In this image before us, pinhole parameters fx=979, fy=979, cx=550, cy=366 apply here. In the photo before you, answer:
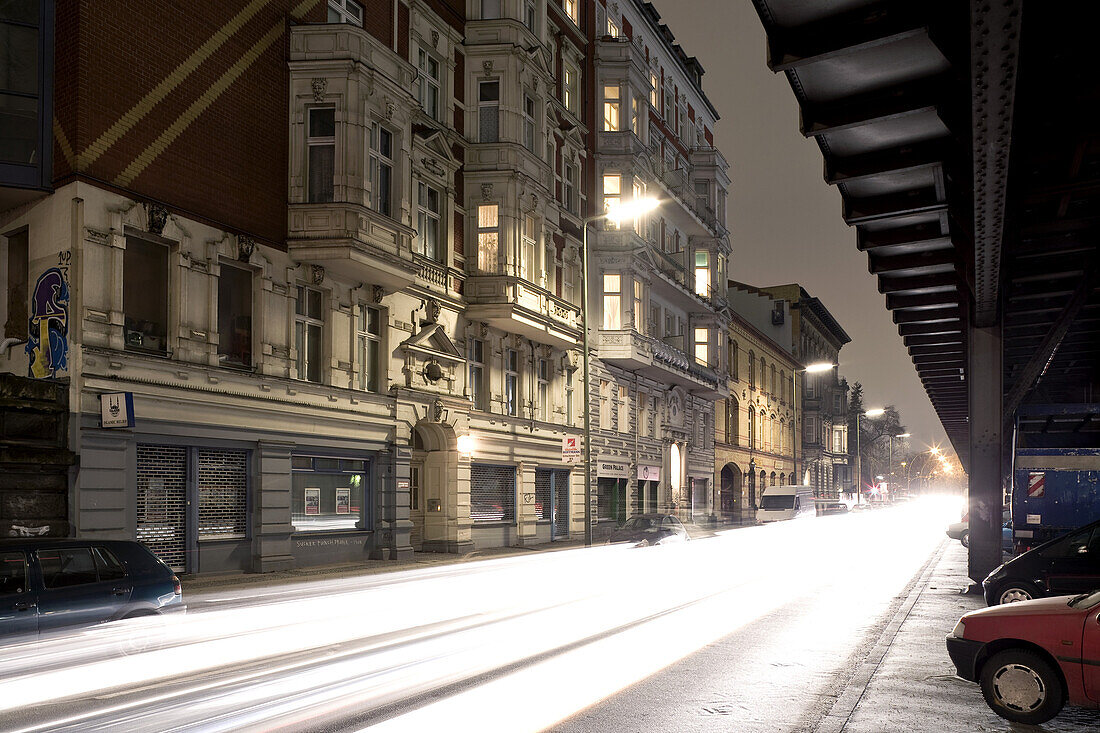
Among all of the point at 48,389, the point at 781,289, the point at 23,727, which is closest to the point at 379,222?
the point at 48,389

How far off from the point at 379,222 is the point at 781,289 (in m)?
70.4

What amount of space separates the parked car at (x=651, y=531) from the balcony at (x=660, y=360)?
8.36m

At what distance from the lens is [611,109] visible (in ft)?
140

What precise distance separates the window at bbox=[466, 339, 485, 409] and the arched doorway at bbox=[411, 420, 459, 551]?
2.15 metres

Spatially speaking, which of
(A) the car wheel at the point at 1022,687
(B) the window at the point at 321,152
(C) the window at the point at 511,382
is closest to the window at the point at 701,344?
(C) the window at the point at 511,382

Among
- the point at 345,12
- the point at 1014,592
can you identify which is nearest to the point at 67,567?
the point at 1014,592

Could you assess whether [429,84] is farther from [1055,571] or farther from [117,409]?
[1055,571]

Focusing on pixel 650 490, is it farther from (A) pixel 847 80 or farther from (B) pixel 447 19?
(A) pixel 847 80

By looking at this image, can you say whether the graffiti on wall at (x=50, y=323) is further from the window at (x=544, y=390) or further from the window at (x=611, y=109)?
the window at (x=611, y=109)

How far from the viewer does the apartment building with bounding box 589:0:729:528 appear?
41375 mm

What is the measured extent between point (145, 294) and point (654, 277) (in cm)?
2804

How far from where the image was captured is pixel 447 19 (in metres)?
30.9

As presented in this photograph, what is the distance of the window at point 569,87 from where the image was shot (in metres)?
38.6

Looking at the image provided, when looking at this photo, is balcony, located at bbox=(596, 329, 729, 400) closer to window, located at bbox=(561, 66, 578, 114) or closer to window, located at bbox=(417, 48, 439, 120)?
window, located at bbox=(561, 66, 578, 114)
